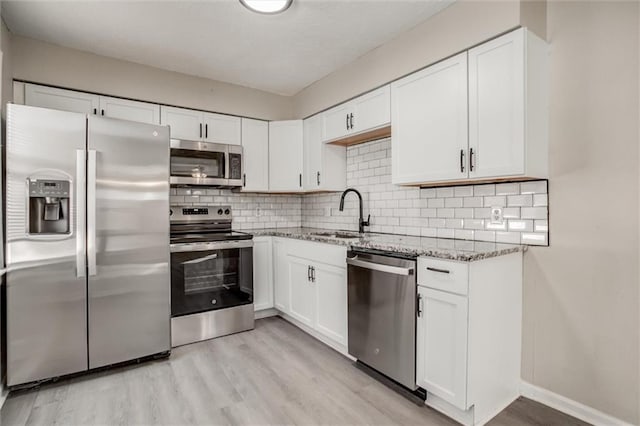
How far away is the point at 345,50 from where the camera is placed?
2.86 m

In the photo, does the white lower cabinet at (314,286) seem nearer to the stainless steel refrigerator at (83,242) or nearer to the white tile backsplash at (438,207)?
the white tile backsplash at (438,207)

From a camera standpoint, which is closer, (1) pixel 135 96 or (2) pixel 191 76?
(1) pixel 135 96

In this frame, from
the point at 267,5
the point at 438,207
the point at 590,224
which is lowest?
the point at 590,224

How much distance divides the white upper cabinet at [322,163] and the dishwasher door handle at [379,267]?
4.25ft

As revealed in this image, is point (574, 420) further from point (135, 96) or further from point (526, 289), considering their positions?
point (135, 96)

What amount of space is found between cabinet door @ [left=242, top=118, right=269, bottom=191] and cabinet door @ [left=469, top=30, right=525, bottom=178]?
7.46ft

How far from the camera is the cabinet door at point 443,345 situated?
175 centimetres

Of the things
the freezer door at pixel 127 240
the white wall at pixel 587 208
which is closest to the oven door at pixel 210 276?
the freezer door at pixel 127 240

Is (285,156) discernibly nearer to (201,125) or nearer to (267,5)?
(201,125)

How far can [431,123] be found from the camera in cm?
230

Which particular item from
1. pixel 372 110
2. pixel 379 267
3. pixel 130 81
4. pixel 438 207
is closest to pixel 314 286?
pixel 379 267

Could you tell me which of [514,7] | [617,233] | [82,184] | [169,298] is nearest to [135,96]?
[82,184]

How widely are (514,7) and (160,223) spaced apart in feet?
8.73

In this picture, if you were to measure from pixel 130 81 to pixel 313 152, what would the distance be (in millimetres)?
1800
